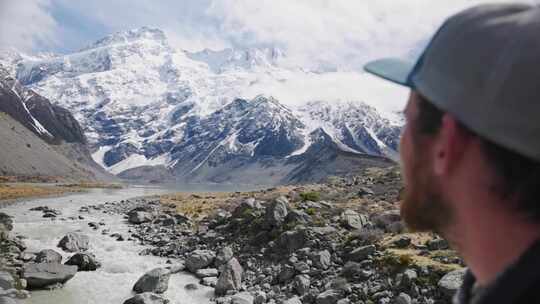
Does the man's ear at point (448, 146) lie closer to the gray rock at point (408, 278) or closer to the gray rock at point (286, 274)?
the gray rock at point (408, 278)

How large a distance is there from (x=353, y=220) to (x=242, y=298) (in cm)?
809

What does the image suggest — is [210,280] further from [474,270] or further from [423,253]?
[474,270]

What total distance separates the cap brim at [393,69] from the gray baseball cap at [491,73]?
109 mm

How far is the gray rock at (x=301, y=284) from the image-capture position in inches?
650

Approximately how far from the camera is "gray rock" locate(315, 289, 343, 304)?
48.4 ft

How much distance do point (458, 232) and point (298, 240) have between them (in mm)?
19077

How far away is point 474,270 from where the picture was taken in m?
1.58

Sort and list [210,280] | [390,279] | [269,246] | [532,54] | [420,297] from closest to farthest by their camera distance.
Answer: [532,54], [420,297], [390,279], [210,280], [269,246]

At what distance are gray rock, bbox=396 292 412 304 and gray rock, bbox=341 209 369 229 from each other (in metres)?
8.74

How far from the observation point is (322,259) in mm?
17891

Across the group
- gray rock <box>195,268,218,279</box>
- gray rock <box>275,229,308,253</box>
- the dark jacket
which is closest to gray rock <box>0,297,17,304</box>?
gray rock <box>195,268,218,279</box>

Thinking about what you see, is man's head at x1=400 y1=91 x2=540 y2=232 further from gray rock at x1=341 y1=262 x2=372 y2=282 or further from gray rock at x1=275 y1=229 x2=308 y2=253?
gray rock at x1=275 y1=229 x2=308 y2=253

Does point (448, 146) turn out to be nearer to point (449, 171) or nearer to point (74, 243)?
point (449, 171)

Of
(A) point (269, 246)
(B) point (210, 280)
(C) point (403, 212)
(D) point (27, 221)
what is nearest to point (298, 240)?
(A) point (269, 246)
